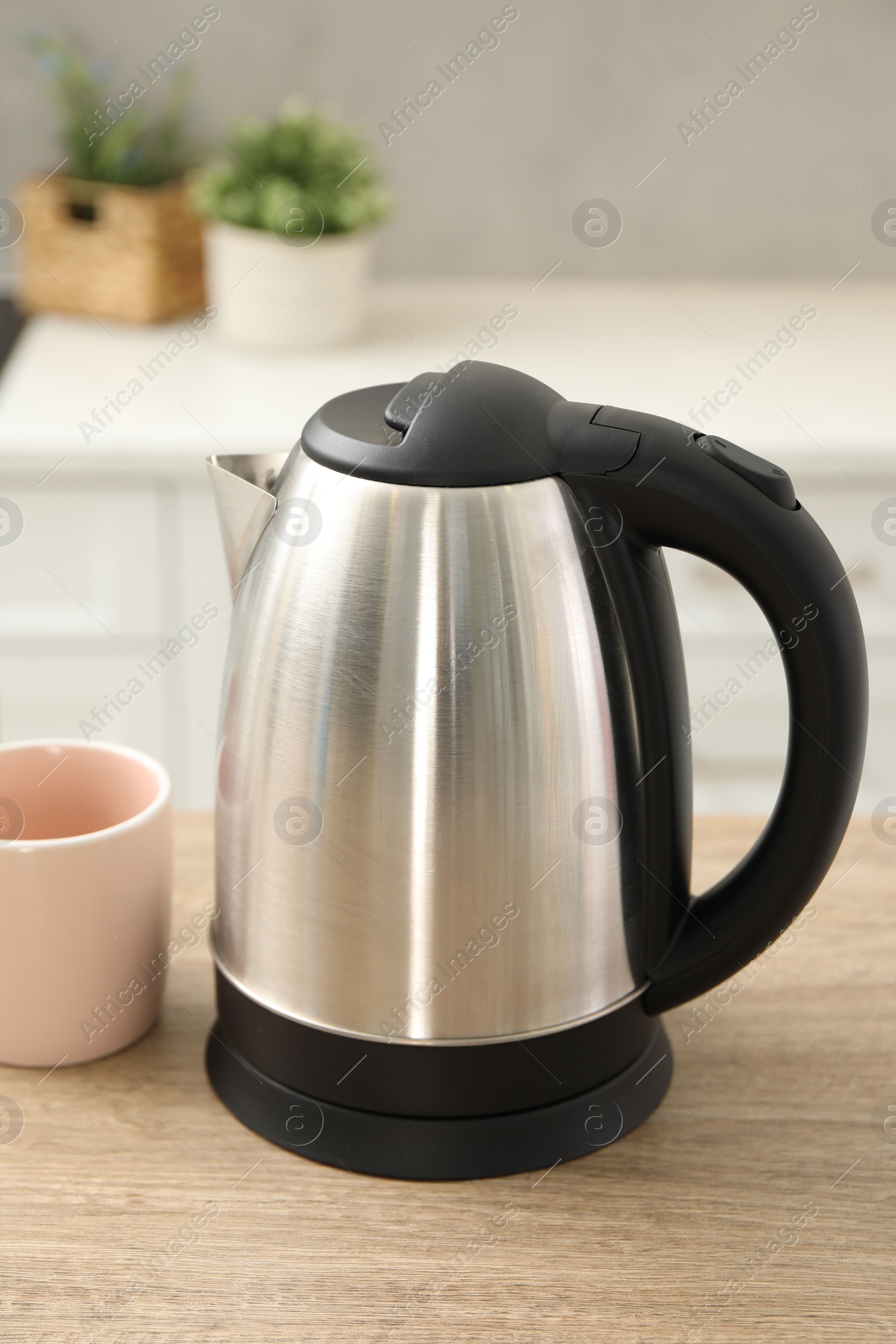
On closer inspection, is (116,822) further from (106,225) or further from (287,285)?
(106,225)

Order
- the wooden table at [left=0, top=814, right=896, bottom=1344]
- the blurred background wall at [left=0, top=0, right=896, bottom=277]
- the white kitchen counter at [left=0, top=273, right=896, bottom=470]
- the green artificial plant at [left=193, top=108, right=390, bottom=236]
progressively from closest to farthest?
the wooden table at [left=0, top=814, right=896, bottom=1344] → the white kitchen counter at [left=0, top=273, right=896, bottom=470] → the green artificial plant at [left=193, top=108, right=390, bottom=236] → the blurred background wall at [left=0, top=0, right=896, bottom=277]

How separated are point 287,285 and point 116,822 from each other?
1060 millimetres

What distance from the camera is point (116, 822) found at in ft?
1.92

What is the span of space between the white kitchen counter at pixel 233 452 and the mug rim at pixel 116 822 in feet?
2.36

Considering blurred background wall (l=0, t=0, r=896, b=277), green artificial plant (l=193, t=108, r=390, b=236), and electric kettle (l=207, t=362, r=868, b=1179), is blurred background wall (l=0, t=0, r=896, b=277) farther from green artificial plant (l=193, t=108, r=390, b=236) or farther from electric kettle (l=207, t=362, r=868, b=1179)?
electric kettle (l=207, t=362, r=868, b=1179)

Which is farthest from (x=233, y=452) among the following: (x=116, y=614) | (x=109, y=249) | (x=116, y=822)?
(x=116, y=822)

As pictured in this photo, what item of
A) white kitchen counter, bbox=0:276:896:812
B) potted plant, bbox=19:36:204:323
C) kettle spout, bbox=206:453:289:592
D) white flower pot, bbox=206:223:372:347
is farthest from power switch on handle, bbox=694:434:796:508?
potted plant, bbox=19:36:204:323

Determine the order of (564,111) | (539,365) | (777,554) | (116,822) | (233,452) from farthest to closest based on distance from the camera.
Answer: (564,111), (539,365), (233,452), (116,822), (777,554)

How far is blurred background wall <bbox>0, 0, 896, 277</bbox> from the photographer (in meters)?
1.75

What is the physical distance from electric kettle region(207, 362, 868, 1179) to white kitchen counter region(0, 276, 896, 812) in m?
0.83

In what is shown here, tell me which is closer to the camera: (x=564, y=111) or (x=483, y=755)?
(x=483, y=755)

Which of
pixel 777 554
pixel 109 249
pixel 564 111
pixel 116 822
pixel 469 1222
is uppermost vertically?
pixel 564 111

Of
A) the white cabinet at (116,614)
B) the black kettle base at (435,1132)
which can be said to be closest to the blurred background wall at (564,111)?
the white cabinet at (116,614)

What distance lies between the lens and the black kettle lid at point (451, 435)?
447 mm
